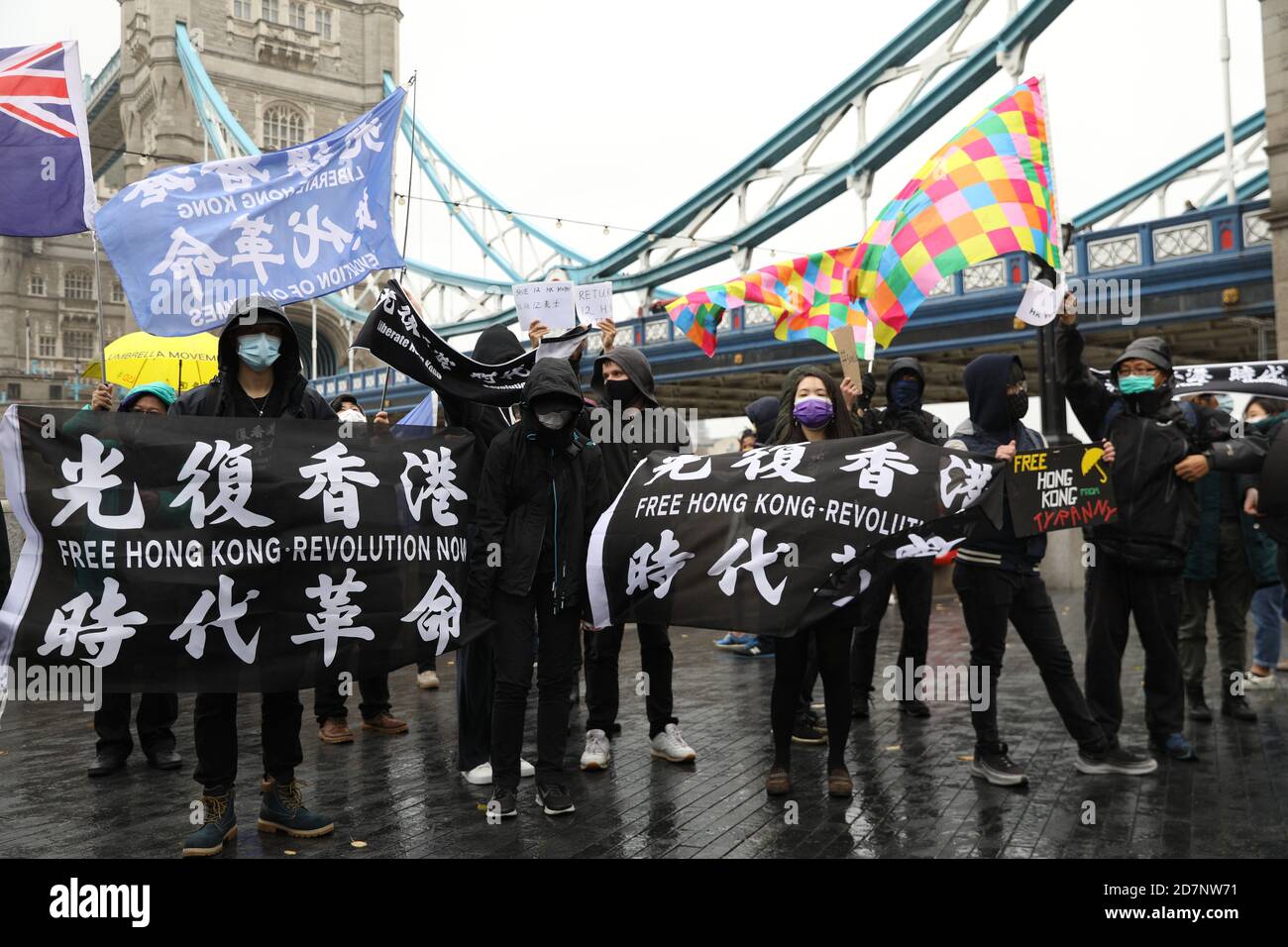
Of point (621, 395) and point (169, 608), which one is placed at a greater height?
point (621, 395)

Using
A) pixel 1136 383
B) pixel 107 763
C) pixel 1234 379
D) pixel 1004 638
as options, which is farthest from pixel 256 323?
pixel 1234 379

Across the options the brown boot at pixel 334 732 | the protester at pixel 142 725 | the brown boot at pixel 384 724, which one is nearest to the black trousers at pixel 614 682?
the brown boot at pixel 384 724

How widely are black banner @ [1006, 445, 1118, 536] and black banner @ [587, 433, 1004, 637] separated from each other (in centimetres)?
14

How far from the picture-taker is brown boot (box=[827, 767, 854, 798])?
445 cm

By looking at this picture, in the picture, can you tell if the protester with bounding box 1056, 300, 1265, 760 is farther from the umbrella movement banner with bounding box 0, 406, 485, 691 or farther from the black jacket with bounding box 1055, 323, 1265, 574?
the umbrella movement banner with bounding box 0, 406, 485, 691

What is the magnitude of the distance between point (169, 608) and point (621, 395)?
220 cm

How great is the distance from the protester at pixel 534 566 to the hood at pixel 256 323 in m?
0.83

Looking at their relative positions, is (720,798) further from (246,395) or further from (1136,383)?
(1136,383)

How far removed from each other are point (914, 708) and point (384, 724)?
9.20 ft

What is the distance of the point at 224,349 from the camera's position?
412 centimetres

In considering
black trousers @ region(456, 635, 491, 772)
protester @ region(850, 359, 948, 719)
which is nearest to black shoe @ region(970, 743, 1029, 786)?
protester @ region(850, 359, 948, 719)

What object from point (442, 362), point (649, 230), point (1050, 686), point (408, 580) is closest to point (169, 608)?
point (408, 580)
